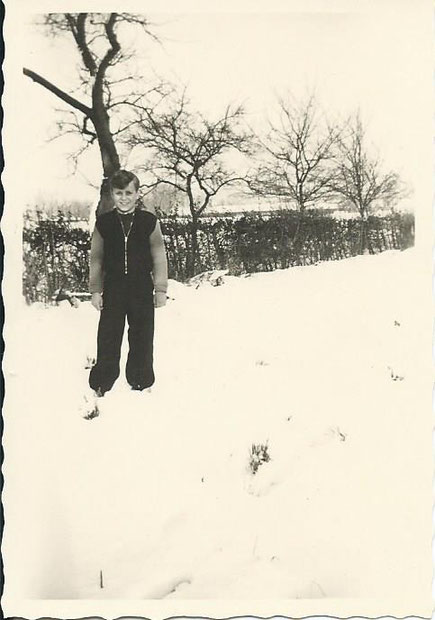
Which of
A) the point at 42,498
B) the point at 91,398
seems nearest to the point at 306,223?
the point at 91,398

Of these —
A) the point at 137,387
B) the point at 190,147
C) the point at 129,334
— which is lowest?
the point at 137,387

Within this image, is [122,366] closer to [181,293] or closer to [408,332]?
[181,293]

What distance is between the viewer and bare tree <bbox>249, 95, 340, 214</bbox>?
1.49 metres

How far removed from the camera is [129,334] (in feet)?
4.87

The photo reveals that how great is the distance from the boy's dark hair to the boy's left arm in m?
0.11

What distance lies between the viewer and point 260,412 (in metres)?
1.47

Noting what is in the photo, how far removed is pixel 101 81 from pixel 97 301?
525 millimetres

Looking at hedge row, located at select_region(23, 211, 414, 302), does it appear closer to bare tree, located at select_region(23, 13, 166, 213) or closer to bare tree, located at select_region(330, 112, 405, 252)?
bare tree, located at select_region(330, 112, 405, 252)

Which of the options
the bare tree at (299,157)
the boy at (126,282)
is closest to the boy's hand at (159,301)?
the boy at (126,282)

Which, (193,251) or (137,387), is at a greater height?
(193,251)

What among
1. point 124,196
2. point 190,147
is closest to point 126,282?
point 124,196

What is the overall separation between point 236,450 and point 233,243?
1.62ft

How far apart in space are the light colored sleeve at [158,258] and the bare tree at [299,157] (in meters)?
0.26

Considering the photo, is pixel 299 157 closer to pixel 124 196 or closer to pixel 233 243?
pixel 233 243
